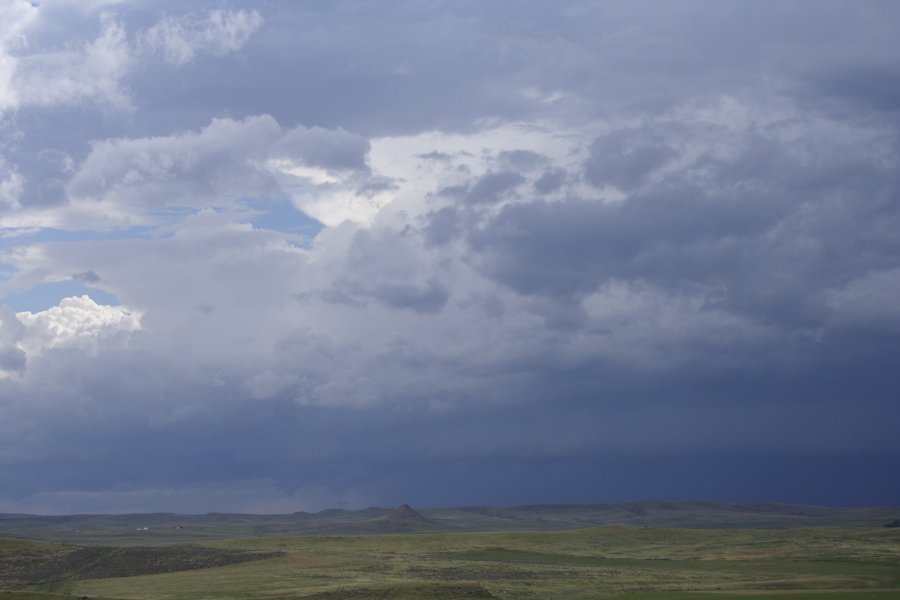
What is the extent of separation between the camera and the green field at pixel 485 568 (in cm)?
7194

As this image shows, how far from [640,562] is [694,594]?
1395 inches

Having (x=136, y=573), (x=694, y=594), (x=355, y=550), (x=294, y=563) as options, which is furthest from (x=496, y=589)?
(x=355, y=550)

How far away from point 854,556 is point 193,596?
202 feet

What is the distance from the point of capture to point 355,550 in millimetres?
120875

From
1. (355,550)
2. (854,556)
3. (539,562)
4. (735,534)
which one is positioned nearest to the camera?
(854,556)

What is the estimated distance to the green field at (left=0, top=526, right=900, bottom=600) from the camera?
71938 mm

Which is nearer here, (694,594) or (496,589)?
(694,594)

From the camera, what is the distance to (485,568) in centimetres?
9544

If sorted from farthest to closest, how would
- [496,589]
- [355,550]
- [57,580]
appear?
[355,550] < [57,580] < [496,589]

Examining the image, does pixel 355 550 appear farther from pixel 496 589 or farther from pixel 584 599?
pixel 584 599

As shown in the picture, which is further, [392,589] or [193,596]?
[193,596]

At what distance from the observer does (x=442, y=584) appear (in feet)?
234

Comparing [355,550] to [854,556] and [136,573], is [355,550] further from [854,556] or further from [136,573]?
[854,556]

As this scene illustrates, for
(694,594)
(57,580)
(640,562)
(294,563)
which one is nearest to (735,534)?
(640,562)
